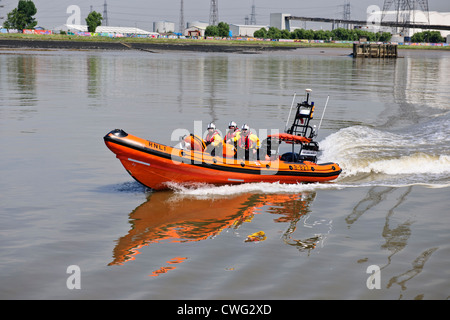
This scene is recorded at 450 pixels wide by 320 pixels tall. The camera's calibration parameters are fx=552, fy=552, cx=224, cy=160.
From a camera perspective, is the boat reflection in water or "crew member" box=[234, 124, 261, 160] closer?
the boat reflection in water

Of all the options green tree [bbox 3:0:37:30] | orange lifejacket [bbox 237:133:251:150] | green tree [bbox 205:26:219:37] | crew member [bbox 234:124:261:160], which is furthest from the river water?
green tree [bbox 205:26:219:37]

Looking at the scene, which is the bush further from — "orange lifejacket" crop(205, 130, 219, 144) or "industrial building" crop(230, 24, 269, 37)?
"orange lifejacket" crop(205, 130, 219, 144)

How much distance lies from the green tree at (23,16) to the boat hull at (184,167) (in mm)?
111620

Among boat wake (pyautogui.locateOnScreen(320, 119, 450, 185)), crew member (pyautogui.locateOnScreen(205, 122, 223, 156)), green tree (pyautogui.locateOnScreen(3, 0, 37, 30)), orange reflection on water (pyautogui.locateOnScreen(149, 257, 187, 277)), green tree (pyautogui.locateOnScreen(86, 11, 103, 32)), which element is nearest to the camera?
orange reflection on water (pyautogui.locateOnScreen(149, 257, 187, 277))

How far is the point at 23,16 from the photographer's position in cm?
11212

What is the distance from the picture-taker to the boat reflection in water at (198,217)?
867cm

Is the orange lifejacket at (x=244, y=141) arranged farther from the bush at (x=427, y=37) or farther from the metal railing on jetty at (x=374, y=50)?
the bush at (x=427, y=37)

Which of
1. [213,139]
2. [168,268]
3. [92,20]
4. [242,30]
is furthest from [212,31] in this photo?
[168,268]

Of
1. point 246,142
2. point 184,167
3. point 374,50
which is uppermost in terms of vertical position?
point 374,50

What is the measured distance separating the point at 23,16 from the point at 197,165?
112237 mm

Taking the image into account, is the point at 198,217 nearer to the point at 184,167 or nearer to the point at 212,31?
the point at 184,167

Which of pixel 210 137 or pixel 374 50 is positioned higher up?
pixel 374 50

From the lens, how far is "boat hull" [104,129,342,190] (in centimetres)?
1120
